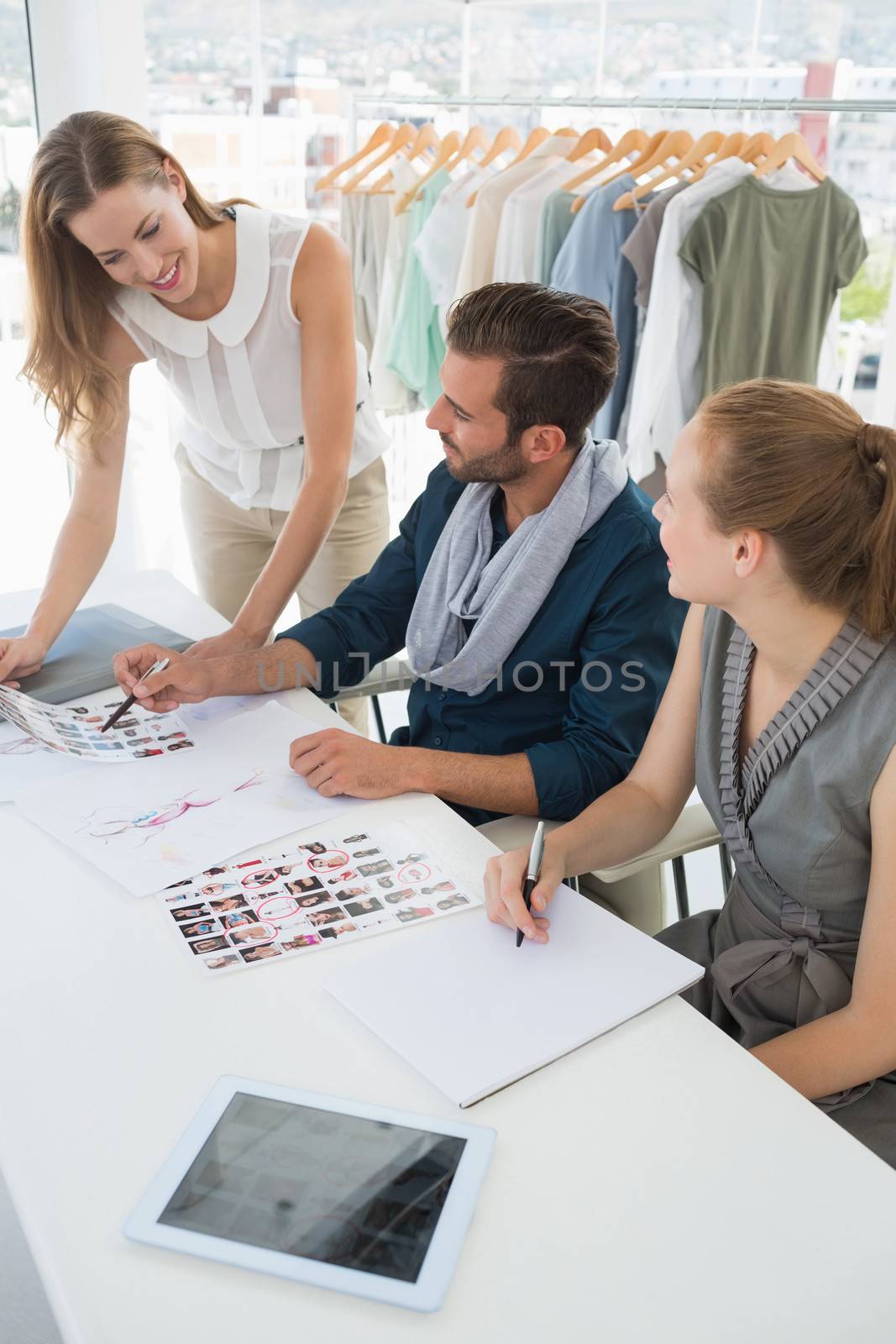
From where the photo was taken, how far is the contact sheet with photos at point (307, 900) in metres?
1.02

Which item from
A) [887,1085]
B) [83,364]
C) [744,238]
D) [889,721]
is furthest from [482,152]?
[887,1085]

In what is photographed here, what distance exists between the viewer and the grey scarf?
4.89 feet

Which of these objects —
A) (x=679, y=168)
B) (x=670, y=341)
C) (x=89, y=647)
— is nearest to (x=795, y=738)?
(x=89, y=647)

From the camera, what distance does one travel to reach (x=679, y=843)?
131cm

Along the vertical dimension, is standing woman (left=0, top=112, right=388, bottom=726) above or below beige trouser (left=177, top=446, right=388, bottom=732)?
above

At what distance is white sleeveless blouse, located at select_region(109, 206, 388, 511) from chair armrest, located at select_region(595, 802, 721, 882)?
97 cm

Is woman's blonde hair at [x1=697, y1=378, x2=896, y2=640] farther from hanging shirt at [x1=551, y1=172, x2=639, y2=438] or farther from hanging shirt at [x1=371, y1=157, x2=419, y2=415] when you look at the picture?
hanging shirt at [x1=371, y1=157, x2=419, y2=415]

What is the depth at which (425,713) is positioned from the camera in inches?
66.4

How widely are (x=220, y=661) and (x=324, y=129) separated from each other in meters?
2.28

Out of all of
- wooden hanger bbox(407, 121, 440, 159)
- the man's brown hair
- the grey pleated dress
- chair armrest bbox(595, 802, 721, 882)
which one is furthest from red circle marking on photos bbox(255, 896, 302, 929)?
wooden hanger bbox(407, 121, 440, 159)

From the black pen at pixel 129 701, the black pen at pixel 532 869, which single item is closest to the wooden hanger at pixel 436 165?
the black pen at pixel 129 701

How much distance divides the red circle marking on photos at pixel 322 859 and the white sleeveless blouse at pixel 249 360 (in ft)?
3.08

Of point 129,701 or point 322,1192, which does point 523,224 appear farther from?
point 322,1192

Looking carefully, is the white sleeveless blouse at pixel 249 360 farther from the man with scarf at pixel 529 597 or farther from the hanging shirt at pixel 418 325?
the hanging shirt at pixel 418 325
